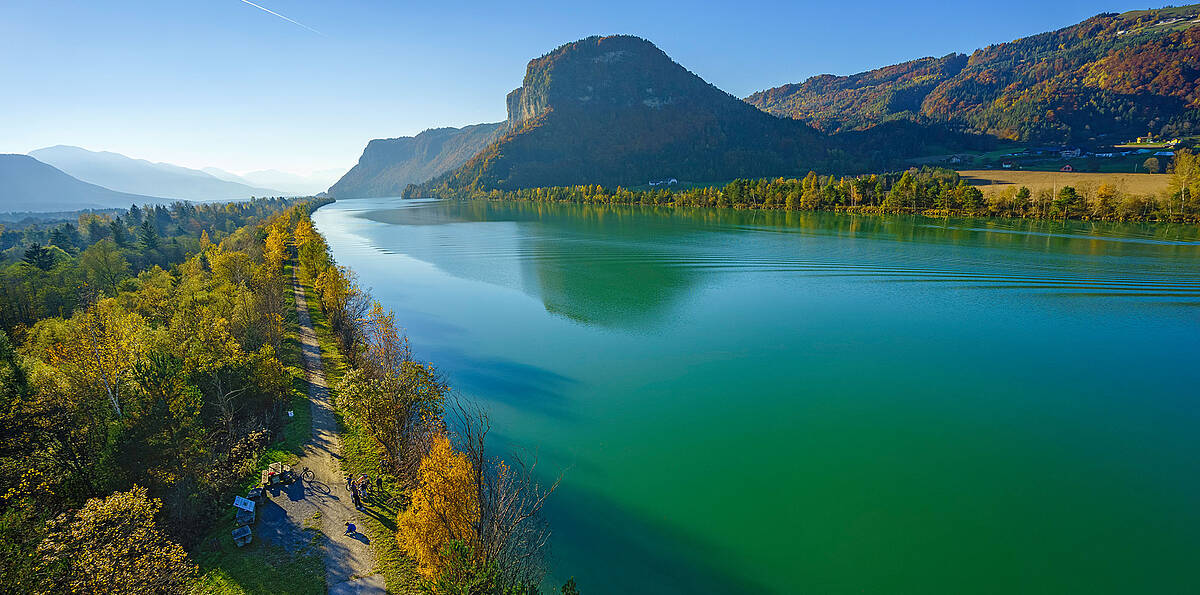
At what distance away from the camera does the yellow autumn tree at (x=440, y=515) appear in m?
10.9

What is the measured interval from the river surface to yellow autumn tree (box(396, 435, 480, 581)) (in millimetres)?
3927

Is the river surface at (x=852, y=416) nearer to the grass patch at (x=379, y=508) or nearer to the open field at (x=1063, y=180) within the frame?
the grass patch at (x=379, y=508)

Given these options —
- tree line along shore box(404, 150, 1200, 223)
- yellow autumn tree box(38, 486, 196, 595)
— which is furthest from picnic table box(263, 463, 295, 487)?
tree line along shore box(404, 150, 1200, 223)

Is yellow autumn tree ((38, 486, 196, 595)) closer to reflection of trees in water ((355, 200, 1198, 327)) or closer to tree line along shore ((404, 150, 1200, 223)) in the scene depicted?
reflection of trees in water ((355, 200, 1198, 327))

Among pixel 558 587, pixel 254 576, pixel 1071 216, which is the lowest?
pixel 558 587

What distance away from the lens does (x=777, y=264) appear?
2101 inches

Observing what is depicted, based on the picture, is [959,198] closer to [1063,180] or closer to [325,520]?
[1063,180]

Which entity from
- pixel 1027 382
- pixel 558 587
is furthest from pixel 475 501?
pixel 1027 382

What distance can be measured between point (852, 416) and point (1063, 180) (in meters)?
112

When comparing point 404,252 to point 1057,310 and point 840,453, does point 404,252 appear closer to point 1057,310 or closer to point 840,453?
point 840,453

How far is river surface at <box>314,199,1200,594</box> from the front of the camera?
1379 cm

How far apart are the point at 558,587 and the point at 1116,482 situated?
19.3 meters

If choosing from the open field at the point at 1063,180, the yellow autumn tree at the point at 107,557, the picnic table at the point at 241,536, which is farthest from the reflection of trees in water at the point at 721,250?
the yellow autumn tree at the point at 107,557

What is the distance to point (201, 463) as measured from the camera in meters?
15.9
